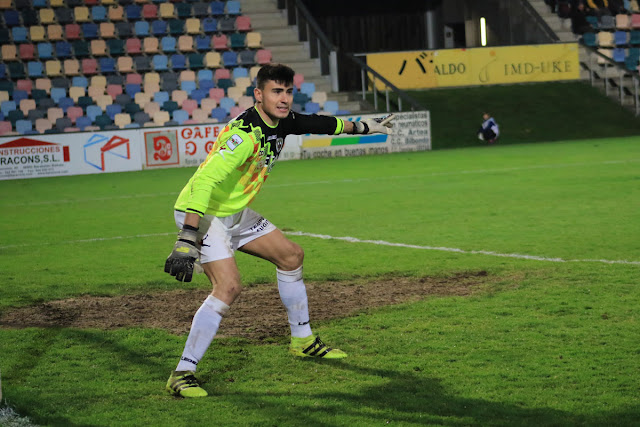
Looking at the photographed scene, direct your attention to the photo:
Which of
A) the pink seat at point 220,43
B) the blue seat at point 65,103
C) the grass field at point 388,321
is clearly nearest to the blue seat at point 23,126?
the blue seat at point 65,103

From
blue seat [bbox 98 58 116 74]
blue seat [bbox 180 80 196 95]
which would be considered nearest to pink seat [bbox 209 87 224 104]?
blue seat [bbox 180 80 196 95]

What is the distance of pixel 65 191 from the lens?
64.6 feet

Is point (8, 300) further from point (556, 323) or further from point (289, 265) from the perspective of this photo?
point (556, 323)

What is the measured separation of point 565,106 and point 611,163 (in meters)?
12.6

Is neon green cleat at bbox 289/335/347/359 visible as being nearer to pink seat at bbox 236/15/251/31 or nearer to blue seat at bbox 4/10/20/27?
pink seat at bbox 236/15/251/31

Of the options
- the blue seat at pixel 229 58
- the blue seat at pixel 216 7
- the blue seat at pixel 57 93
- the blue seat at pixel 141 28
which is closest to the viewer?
the blue seat at pixel 57 93

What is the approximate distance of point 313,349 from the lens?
584 centimetres

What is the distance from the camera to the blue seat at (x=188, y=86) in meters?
30.0

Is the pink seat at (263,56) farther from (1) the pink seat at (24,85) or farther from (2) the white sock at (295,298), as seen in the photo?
(2) the white sock at (295,298)

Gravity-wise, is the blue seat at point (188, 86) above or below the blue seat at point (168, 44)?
below

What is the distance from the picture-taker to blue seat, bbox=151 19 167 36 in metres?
31.7

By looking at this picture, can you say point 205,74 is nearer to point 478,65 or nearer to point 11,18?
point 11,18

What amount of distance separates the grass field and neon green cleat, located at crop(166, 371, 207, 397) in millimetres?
90

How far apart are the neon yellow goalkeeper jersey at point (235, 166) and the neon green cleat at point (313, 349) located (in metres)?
1.02
